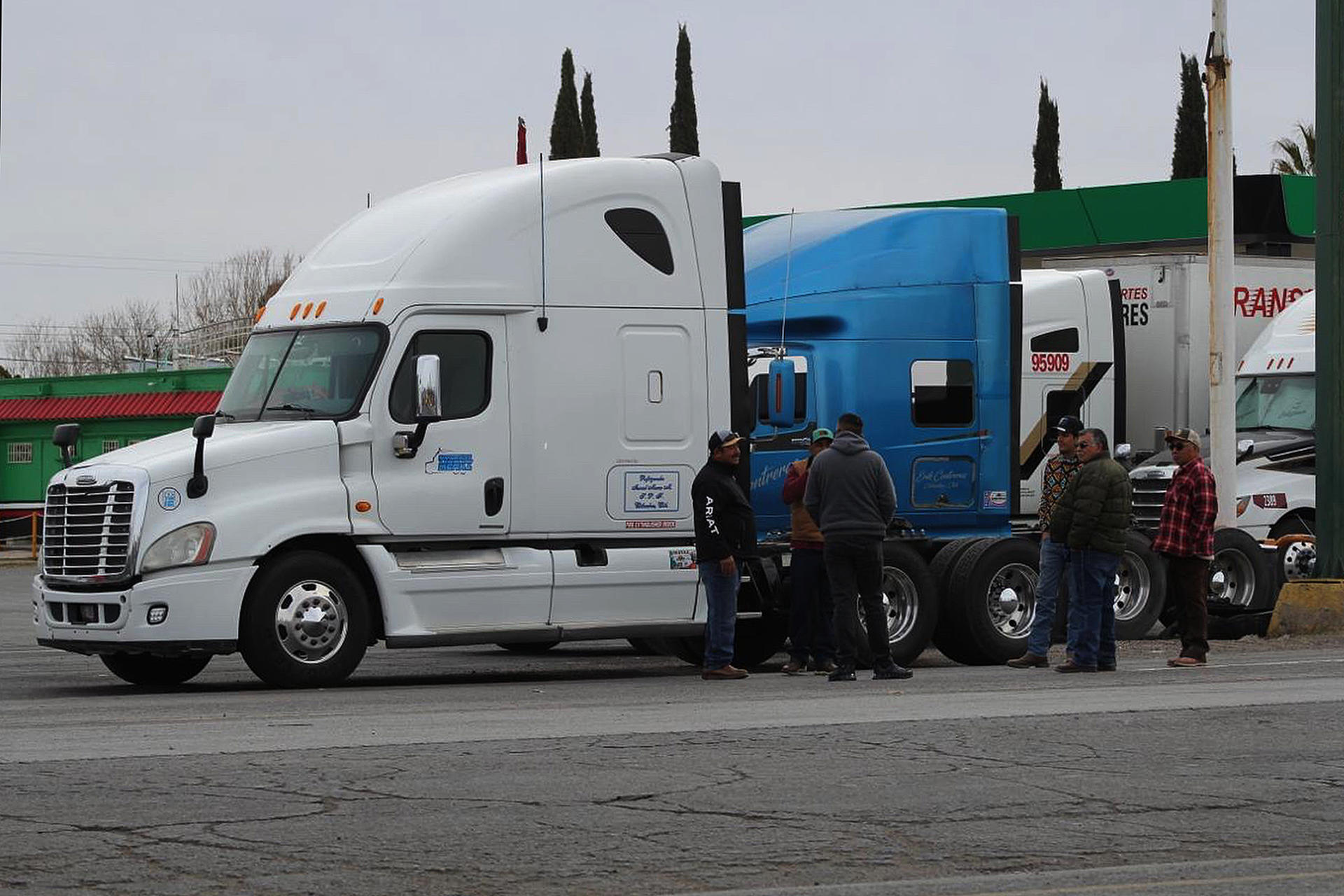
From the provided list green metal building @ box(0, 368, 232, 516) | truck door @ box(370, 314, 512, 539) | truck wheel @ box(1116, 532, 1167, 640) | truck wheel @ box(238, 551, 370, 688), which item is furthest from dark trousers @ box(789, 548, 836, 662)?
green metal building @ box(0, 368, 232, 516)

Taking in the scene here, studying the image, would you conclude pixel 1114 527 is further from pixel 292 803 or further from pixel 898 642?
pixel 292 803

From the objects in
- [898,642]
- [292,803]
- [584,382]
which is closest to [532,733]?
[292,803]

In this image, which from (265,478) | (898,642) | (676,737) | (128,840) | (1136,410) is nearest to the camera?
(128,840)

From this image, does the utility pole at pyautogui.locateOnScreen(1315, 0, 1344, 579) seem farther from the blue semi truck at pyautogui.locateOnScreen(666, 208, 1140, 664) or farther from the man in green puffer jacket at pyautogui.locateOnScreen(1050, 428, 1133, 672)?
the man in green puffer jacket at pyautogui.locateOnScreen(1050, 428, 1133, 672)

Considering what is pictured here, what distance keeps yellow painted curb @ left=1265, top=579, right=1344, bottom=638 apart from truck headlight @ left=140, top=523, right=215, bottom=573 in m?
9.98

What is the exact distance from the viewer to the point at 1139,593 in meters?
18.0

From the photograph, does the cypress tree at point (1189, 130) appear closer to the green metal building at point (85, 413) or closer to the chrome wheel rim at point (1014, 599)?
A: the green metal building at point (85, 413)

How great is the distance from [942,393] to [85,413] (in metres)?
34.1

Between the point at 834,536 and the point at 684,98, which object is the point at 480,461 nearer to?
the point at 834,536

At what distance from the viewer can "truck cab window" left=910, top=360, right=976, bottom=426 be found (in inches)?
657

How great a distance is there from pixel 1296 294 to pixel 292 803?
16.7m

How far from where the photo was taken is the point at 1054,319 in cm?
1931

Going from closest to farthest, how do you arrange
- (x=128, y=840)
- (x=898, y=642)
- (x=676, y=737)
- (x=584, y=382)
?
(x=128, y=840) → (x=676, y=737) → (x=584, y=382) → (x=898, y=642)

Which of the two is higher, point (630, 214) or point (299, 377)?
point (630, 214)
